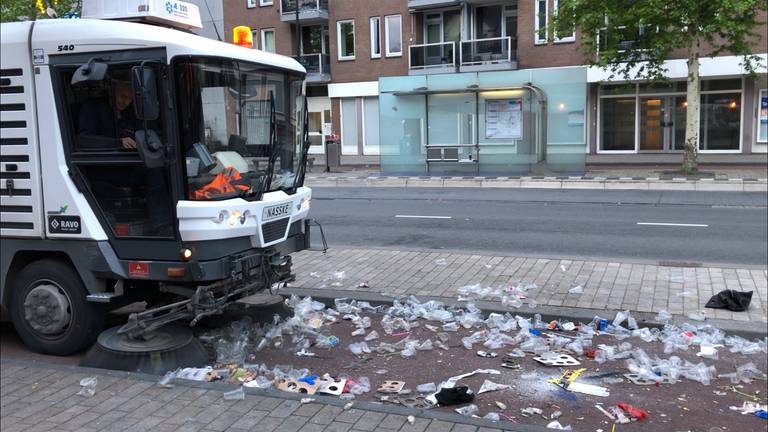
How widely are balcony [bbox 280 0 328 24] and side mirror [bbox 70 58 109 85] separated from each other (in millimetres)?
30018

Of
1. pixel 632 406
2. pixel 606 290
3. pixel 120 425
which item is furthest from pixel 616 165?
pixel 120 425

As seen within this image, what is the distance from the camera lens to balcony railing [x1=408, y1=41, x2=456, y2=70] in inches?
1243

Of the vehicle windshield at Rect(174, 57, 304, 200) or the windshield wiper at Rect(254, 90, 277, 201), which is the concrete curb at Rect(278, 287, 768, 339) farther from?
the windshield wiper at Rect(254, 90, 277, 201)

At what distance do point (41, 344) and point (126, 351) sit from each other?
1057mm

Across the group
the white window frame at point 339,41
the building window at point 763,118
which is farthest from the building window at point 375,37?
the building window at point 763,118

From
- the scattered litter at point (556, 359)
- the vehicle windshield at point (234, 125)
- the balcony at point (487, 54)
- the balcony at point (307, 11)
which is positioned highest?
the balcony at point (307, 11)

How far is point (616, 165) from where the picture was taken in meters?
26.5

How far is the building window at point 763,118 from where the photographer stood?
84.3ft

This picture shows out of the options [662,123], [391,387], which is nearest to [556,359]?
[391,387]

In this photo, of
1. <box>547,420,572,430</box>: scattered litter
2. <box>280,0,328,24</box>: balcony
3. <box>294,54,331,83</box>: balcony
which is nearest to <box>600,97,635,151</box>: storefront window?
<box>294,54,331,83</box>: balcony

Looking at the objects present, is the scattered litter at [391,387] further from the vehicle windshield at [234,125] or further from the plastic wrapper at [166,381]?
the vehicle windshield at [234,125]

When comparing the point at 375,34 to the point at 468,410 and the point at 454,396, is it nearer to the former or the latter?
the point at 454,396

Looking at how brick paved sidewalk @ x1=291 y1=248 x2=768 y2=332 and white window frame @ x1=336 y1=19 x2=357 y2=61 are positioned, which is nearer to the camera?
brick paved sidewalk @ x1=291 y1=248 x2=768 y2=332

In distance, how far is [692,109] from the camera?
68.4ft
